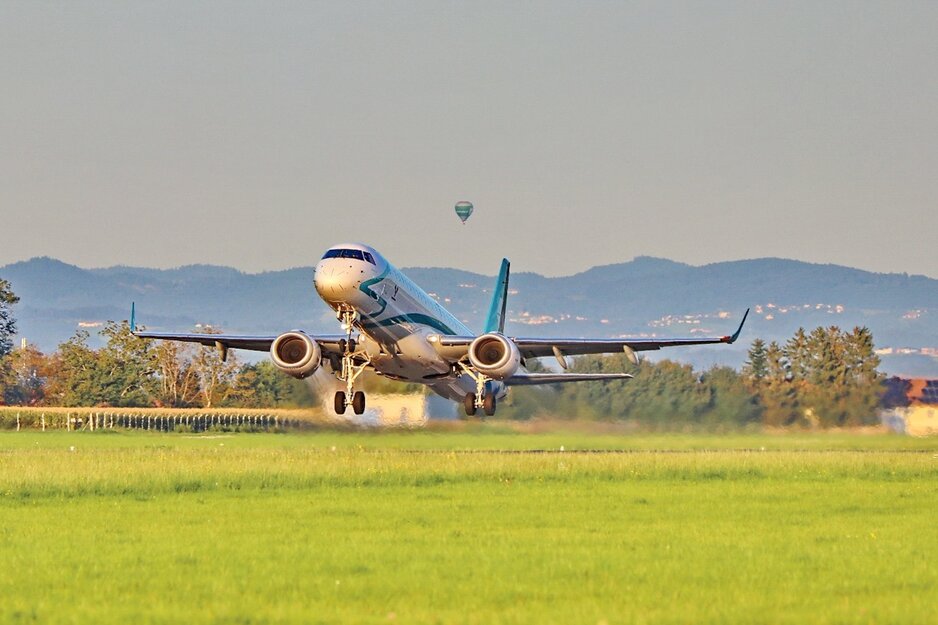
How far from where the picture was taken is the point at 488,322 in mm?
68188

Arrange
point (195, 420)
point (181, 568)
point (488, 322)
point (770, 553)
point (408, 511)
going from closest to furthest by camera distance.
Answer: point (181, 568) → point (770, 553) → point (408, 511) → point (488, 322) → point (195, 420)

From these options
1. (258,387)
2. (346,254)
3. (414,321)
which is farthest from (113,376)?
(346,254)

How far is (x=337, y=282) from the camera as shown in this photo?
143ft

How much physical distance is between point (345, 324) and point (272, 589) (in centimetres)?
2579

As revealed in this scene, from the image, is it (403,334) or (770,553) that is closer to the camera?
(770,553)

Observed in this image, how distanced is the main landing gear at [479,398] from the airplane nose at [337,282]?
692 centimetres

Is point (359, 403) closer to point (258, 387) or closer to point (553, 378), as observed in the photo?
point (553, 378)

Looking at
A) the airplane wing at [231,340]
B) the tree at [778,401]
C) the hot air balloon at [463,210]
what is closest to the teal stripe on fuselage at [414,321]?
the airplane wing at [231,340]

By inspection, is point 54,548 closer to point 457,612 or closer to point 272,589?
point 272,589

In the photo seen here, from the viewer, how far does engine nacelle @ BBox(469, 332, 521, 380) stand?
47719 mm

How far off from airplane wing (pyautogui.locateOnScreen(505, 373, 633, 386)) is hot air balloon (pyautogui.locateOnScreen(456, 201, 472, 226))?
54656 mm

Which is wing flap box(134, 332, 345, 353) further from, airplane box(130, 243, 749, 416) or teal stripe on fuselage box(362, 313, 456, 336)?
teal stripe on fuselage box(362, 313, 456, 336)

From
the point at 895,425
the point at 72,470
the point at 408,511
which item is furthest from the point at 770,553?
the point at 895,425

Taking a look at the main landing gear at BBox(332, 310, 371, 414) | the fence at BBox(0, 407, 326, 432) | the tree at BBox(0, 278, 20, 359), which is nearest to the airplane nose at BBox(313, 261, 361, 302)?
the main landing gear at BBox(332, 310, 371, 414)
